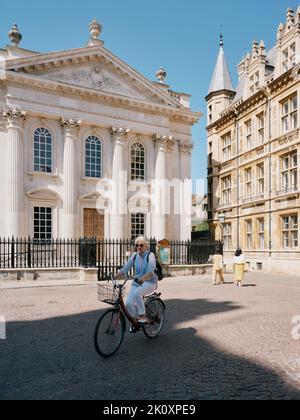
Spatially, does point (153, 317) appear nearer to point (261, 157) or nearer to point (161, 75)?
point (261, 157)

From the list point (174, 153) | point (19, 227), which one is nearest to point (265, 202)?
point (174, 153)

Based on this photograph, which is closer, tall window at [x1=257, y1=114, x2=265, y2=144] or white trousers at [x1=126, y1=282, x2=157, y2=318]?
white trousers at [x1=126, y1=282, x2=157, y2=318]

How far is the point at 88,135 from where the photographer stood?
24.6 m

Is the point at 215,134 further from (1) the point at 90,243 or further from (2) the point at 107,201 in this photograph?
(1) the point at 90,243

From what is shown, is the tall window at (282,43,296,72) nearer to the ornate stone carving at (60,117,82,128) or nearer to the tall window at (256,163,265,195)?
the tall window at (256,163,265,195)

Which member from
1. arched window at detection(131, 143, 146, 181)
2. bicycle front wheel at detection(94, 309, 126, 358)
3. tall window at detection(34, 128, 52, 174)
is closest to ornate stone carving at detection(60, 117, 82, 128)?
tall window at detection(34, 128, 52, 174)

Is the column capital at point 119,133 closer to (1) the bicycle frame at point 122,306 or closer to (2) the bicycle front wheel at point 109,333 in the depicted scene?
(1) the bicycle frame at point 122,306

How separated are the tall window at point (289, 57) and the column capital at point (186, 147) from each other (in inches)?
332

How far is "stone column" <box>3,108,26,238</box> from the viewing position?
70.1ft

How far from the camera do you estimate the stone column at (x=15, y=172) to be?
21359 millimetres

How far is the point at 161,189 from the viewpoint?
26.6 meters

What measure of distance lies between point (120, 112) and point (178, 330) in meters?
20.2

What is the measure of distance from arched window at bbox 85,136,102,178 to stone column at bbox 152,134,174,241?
13.8 feet
